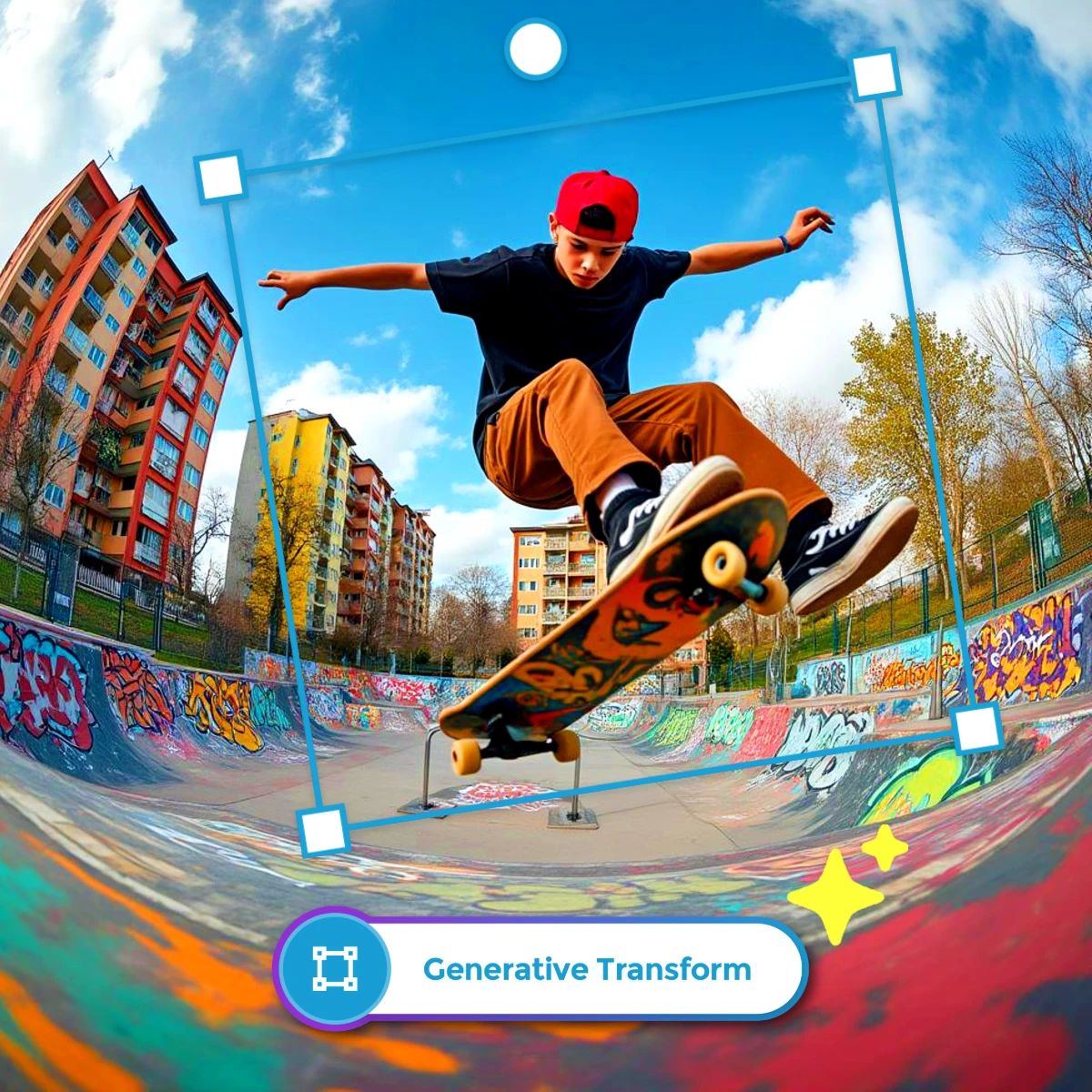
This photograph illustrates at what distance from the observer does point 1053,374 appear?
107 inches

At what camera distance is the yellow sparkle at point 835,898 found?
7.56ft

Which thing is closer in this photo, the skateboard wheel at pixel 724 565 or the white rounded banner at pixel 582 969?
the skateboard wheel at pixel 724 565

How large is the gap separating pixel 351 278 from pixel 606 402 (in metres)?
1.09

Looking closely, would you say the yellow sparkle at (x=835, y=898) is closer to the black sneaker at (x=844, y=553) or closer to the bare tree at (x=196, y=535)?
the black sneaker at (x=844, y=553)

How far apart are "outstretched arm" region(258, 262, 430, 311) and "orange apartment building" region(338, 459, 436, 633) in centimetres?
70

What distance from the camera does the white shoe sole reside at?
167 cm

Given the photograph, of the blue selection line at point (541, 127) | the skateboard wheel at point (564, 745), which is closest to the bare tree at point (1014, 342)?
the blue selection line at point (541, 127)

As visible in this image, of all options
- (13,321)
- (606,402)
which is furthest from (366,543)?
(13,321)

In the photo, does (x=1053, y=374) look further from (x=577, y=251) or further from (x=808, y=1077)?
(x=808, y=1077)

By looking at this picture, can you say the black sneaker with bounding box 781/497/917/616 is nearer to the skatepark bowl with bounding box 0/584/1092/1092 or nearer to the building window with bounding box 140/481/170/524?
the skatepark bowl with bounding box 0/584/1092/1092

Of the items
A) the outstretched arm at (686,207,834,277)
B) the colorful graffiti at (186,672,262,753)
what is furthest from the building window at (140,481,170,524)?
the outstretched arm at (686,207,834,277)

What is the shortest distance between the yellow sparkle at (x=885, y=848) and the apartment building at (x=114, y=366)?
3.29 metres

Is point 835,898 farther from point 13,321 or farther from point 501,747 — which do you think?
point 13,321

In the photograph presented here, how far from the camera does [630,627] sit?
1998 millimetres
